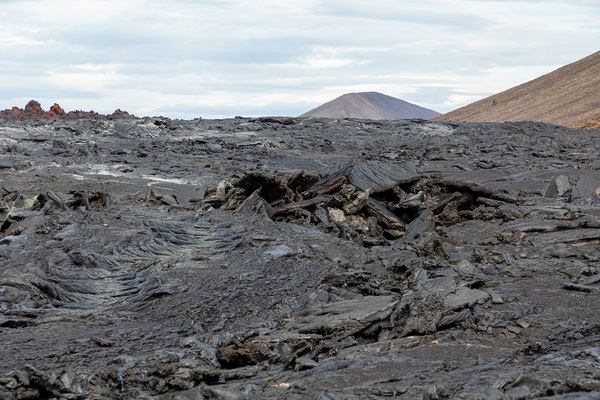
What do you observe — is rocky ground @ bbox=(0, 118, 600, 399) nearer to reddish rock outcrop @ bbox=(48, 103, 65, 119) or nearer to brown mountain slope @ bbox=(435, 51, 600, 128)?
reddish rock outcrop @ bbox=(48, 103, 65, 119)

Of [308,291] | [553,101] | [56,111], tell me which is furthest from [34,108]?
[553,101]

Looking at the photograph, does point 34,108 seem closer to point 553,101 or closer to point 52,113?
point 52,113

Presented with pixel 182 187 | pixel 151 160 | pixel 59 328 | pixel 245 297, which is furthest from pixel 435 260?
pixel 151 160

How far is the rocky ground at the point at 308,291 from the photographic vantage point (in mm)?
3838

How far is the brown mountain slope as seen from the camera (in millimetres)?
42531

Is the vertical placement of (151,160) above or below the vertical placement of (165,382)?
above

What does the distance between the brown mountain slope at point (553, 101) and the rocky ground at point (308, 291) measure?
1307 inches

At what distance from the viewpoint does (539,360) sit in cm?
385

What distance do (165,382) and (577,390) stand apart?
2.71 meters

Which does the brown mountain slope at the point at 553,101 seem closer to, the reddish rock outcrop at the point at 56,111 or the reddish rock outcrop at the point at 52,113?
the reddish rock outcrop at the point at 52,113

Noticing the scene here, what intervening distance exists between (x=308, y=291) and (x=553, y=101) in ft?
157

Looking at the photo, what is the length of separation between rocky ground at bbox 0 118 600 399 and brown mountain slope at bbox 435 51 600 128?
1307 inches

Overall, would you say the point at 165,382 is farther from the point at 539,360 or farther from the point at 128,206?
the point at 128,206

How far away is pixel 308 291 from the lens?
227 inches
